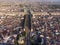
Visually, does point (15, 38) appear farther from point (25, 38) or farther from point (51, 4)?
point (51, 4)

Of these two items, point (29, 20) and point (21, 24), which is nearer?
point (21, 24)

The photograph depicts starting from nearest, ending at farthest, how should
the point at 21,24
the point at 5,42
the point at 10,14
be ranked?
the point at 5,42, the point at 21,24, the point at 10,14

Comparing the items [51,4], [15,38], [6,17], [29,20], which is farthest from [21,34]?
[51,4]

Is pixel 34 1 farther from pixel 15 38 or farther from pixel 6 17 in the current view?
pixel 15 38

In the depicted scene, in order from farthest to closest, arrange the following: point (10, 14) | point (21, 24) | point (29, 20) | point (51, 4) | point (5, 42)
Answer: point (51, 4) < point (10, 14) < point (29, 20) < point (21, 24) < point (5, 42)

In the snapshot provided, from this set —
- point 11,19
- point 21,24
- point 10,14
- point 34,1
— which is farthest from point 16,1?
point 21,24

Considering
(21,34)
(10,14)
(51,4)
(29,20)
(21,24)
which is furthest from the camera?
(51,4)
